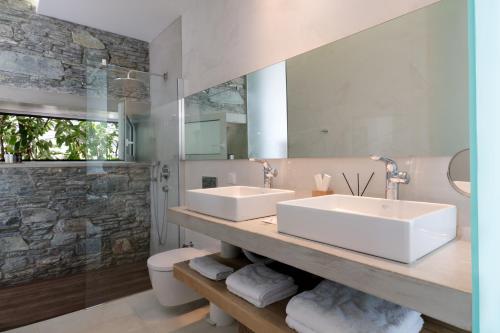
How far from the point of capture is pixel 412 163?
4.38 feet

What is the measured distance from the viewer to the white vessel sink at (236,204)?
4.79ft

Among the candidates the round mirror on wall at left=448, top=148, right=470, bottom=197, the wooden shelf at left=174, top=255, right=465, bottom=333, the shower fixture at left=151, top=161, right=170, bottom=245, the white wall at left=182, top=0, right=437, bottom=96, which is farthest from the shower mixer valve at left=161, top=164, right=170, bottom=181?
the round mirror on wall at left=448, top=148, right=470, bottom=197

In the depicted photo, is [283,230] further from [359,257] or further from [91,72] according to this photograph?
[91,72]

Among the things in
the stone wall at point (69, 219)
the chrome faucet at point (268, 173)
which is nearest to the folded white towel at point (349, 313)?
the chrome faucet at point (268, 173)

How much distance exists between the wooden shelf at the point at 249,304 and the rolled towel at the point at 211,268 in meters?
0.03

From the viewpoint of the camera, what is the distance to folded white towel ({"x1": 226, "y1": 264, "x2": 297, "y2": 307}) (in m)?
1.38

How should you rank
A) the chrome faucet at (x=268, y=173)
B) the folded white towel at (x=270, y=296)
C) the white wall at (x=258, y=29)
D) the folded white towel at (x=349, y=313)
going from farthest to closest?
the chrome faucet at (x=268, y=173) < the white wall at (x=258, y=29) < the folded white towel at (x=270, y=296) < the folded white towel at (x=349, y=313)

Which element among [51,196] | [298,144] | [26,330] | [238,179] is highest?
[298,144]

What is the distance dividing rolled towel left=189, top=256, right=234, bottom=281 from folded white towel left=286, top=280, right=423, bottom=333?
57 cm

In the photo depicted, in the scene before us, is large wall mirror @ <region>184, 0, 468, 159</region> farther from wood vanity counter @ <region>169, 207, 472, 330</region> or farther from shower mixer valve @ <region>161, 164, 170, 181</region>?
shower mixer valve @ <region>161, 164, 170, 181</region>

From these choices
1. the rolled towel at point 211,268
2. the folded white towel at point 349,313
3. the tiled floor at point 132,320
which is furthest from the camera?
the tiled floor at point 132,320

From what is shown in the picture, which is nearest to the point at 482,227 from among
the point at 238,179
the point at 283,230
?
the point at 283,230

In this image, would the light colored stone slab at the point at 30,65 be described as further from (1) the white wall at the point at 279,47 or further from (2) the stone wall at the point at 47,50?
(1) the white wall at the point at 279,47

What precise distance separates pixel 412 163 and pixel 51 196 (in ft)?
10.6
